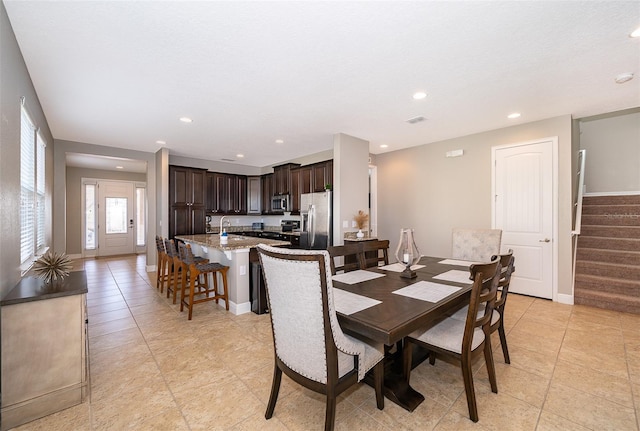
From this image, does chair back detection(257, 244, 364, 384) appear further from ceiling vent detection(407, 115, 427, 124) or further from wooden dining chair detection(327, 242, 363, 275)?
ceiling vent detection(407, 115, 427, 124)

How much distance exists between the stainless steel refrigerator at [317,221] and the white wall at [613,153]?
5278mm

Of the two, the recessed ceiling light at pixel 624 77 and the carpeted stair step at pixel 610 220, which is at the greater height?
the recessed ceiling light at pixel 624 77

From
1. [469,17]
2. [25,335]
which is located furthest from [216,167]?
[469,17]

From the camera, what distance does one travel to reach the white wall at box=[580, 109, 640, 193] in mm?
5422

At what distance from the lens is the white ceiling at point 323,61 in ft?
6.06

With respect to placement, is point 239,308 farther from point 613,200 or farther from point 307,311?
point 613,200

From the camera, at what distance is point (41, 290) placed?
1893mm

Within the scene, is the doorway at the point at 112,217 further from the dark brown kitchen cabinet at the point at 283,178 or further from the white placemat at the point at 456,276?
the white placemat at the point at 456,276

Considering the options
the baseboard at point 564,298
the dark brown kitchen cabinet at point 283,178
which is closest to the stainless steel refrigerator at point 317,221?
the dark brown kitchen cabinet at point 283,178

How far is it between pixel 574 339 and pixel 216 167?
7.04m

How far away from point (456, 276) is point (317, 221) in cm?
298

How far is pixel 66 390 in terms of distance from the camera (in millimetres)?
1846

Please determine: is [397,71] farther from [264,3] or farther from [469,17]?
[264,3]

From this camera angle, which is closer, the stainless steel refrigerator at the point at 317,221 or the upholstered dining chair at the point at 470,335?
the upholstered dining chair at the point at 470,335
